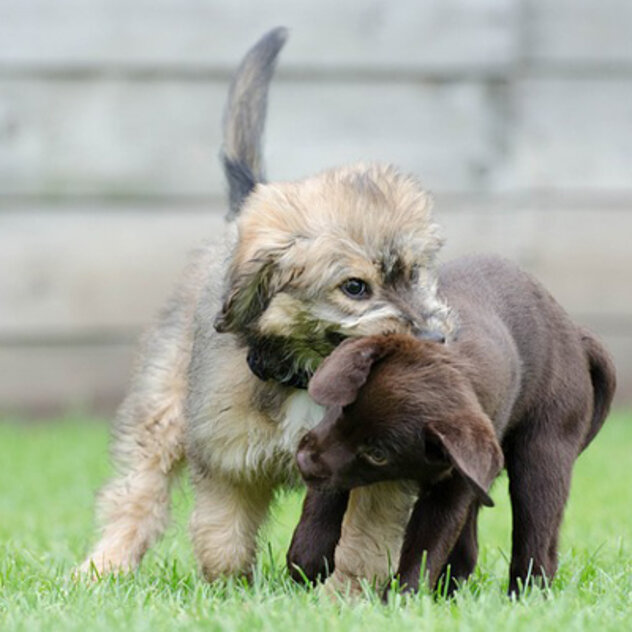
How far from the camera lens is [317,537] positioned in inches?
160

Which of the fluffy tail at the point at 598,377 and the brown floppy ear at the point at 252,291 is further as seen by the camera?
the fluffy tail at the point at 598,377

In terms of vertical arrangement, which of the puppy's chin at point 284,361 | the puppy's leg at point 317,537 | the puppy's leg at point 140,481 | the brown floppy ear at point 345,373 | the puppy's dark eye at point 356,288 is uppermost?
the puppy's dark eye at point 356,288

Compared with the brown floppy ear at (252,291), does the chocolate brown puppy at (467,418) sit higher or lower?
lower

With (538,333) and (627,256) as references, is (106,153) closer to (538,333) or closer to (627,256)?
(627,256)

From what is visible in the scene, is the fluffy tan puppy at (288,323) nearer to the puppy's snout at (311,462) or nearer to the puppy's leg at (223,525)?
the puppy's leg at (223,525)

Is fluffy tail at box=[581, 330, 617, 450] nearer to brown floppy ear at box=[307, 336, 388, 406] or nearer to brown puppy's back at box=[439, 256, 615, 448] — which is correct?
brown puppy's back at box=[439, 256, 615, 448]

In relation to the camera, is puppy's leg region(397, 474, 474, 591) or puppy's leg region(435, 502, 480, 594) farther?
puppy's leg region(435, 502, 480, 594)

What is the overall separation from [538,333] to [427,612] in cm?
122

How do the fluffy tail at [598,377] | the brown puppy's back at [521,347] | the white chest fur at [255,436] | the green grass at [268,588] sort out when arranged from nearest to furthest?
the green grass at [268,588] → the brown puppy's back at [521,347] → the white chest fur at [255,436] → the fluffy tail at [598,377]

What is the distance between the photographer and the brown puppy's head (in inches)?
140

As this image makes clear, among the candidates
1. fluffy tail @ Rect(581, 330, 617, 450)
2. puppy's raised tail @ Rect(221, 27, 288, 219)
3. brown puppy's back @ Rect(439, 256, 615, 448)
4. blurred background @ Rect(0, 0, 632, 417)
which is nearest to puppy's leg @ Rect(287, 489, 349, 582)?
brown puppy's back @ Rect(439, 256, 615, 448)

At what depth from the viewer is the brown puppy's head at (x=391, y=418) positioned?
11.7 feet

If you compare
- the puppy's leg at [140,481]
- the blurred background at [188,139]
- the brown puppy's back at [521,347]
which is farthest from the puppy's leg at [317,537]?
the blurred background at [188,139]

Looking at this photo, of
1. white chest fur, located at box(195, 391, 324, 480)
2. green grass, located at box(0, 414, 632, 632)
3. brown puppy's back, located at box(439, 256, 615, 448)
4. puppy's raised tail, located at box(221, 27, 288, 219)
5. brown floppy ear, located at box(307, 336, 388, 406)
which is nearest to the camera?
green grass, located at box(0, 414, 632, 632)
